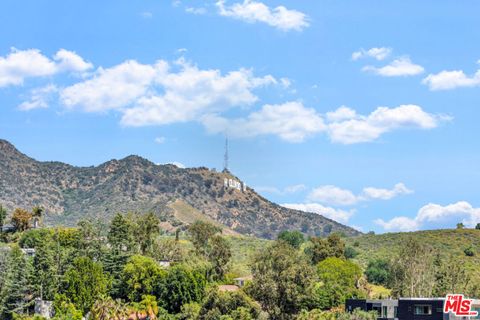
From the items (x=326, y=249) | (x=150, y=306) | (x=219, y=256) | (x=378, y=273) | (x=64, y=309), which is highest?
(x=326, y=249)

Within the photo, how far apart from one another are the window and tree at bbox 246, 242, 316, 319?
68.6ft

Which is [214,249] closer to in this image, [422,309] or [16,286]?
[16,286]

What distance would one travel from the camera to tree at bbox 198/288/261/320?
4658 inches

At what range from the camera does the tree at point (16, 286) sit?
13250 centimetres

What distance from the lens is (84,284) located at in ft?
445

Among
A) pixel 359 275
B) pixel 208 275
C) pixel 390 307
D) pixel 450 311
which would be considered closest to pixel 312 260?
pixel 359 275

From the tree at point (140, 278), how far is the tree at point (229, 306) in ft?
65.7

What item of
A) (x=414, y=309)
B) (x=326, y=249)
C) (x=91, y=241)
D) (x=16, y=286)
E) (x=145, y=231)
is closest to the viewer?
(x=414, y=309)

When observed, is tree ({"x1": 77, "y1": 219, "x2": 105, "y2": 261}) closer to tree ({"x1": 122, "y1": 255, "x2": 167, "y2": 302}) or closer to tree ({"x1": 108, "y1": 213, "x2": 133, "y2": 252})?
tree ({"x1": 108, "y1": 213, "x2": 133, "y2": 252})

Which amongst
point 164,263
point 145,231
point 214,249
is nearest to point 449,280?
point 214,249

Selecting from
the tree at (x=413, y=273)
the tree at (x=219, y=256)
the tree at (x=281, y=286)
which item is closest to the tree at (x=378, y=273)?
the tree at (x=413, y=273)

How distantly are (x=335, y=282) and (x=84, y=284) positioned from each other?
162 ft

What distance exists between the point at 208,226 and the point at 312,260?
27015 mm

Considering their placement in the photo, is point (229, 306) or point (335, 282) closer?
point (229, 306)
